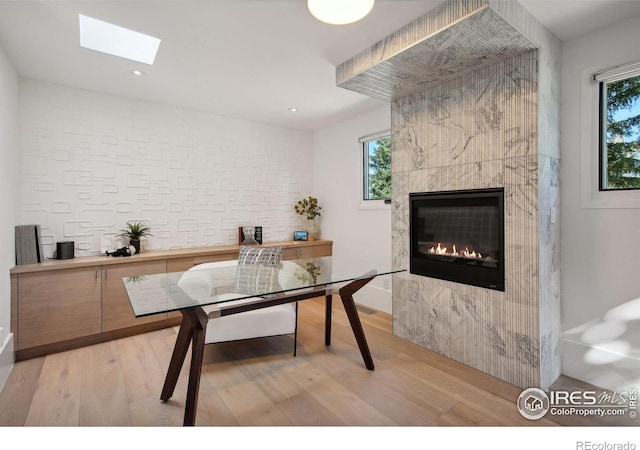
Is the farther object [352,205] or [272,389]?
[352,205]

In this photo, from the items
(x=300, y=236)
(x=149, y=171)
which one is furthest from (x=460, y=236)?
(x=149, y=171)

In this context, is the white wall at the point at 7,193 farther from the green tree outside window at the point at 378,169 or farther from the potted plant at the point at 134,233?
the green tree outside window at the point at 378,169

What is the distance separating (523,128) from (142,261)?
3.37 metres

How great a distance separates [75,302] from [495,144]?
364 centimetres

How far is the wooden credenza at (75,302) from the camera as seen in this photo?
2.46m

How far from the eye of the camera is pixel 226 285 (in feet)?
6.07

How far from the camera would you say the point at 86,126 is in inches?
121

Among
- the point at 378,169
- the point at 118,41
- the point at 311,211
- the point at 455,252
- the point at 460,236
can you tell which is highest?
the point at 118,41

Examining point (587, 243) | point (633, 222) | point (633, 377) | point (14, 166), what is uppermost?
point (14, 166)

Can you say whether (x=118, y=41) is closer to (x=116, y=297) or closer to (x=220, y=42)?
(x=220, y=42)

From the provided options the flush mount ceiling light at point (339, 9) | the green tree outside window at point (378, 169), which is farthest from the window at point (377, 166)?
the flush mount ceiling light at point (339, 9)
